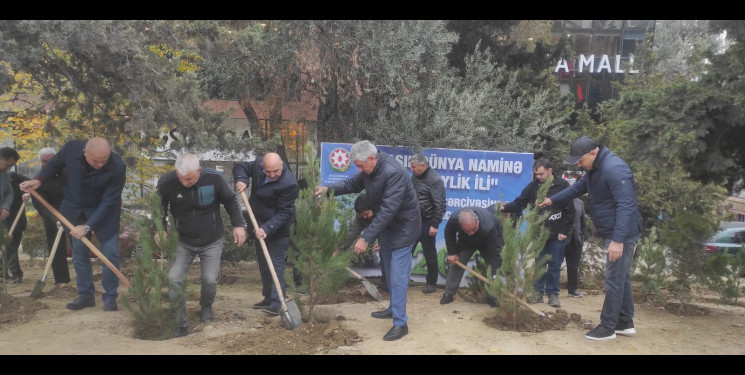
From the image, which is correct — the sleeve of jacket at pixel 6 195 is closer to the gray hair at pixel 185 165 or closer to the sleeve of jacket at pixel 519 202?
the gray hair at pixel 185 165

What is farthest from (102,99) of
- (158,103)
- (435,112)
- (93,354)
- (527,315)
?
(527,315)

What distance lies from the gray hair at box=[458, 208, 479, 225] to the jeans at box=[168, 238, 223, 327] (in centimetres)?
253

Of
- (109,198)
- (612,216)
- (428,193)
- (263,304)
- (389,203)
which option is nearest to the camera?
(389,203)

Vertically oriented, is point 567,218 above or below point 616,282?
above

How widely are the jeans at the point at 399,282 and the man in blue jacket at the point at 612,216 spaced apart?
172cm

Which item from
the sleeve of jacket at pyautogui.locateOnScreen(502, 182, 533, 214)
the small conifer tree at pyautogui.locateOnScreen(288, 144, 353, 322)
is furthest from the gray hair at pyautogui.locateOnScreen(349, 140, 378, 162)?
the sleeve of jacket at pyautogui.locateOnScreen(502, 182, 533, 214)

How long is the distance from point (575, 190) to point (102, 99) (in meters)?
5.16

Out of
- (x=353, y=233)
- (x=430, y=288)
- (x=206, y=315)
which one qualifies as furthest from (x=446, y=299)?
(x=206, y=315)

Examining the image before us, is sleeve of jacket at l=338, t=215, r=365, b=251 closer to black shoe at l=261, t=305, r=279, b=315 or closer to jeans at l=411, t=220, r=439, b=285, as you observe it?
jeans at l=411, t=220, r=439, b=285

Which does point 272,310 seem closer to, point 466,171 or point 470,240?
point 470,240

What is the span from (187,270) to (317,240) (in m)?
1.32

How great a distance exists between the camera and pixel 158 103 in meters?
5.82

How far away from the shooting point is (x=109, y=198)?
5.66 m

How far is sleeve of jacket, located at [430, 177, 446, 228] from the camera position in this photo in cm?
677
